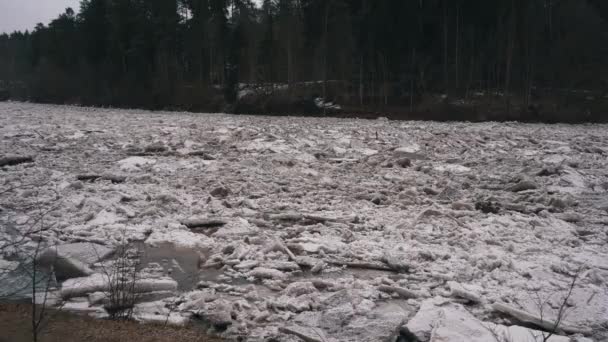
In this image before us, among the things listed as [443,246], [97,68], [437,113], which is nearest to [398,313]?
[443,246]

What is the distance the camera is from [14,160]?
8984mm

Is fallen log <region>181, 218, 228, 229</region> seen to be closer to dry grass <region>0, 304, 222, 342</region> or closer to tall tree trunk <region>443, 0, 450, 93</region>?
dry grass <region>0, 304, 222, 342</region>

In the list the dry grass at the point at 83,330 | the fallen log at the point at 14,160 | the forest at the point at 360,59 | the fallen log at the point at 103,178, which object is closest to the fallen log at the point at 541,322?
the dry grass at the point at 83,330

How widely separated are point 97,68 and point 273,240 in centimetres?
4182

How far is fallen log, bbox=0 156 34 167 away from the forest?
64.7 ft

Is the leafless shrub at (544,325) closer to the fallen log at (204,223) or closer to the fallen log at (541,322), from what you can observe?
the fallen log at (541,322)

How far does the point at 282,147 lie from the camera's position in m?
11.1

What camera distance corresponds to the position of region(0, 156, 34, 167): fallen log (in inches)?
348

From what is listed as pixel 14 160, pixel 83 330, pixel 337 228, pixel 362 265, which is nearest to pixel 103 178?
pixel 14 160

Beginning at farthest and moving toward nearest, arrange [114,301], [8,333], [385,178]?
[385,178] < [114,301] < [8,333]

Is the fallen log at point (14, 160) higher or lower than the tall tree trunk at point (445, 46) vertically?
lower

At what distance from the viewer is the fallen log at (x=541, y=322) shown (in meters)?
3.26

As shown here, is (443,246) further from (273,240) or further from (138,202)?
(138,202)

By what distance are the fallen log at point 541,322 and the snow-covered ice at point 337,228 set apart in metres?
0.03
